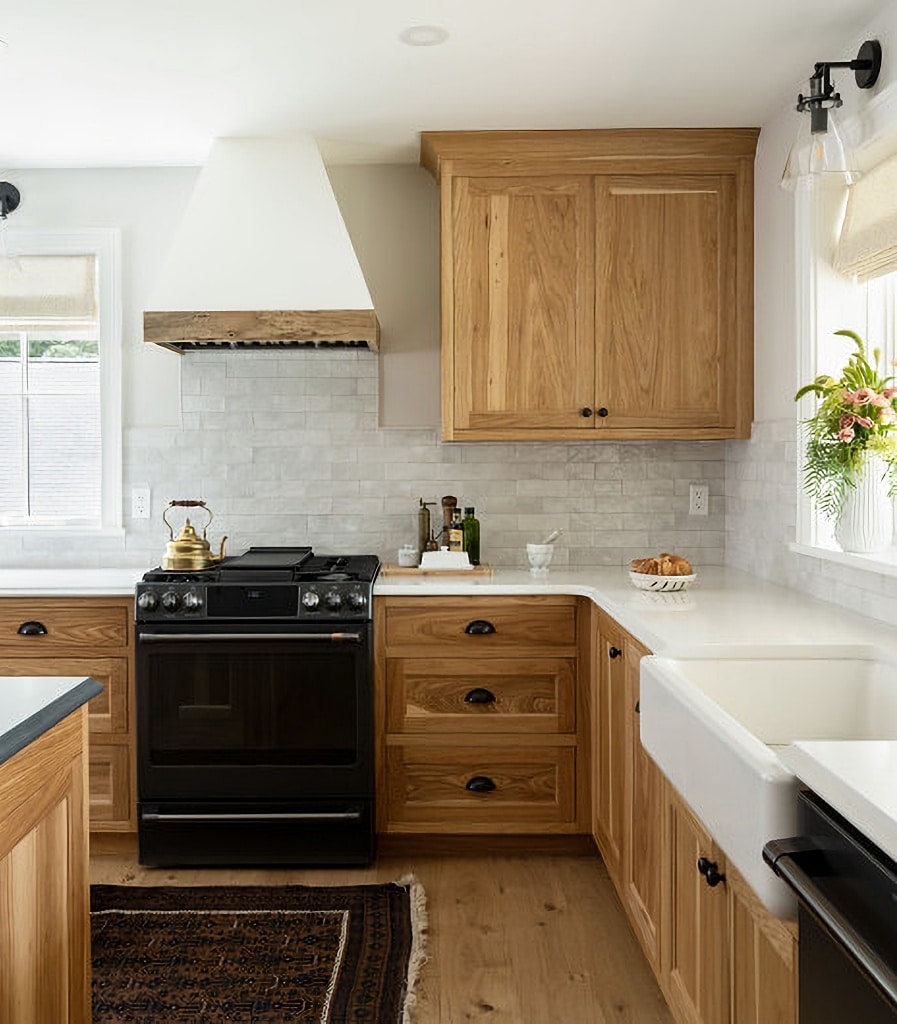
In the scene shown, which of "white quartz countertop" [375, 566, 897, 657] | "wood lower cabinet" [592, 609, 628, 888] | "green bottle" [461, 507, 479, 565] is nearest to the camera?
"white quartz countertop" [375, 566, 897, 657]

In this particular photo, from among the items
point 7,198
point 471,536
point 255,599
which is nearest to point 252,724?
point 255,599

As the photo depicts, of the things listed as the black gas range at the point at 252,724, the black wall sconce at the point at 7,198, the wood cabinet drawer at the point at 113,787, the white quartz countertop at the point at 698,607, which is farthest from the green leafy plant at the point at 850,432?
the black wall sconce at the point at 7,198

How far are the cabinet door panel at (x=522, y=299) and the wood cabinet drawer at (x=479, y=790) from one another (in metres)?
1.13

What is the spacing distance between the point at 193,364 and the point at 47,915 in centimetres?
263

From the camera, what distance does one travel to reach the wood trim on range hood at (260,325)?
3406 millimetres

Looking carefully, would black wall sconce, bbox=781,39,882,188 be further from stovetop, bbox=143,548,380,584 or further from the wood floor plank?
the wood floor plank

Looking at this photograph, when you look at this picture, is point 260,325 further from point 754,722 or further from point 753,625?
point 754,722

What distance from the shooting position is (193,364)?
12.9ft

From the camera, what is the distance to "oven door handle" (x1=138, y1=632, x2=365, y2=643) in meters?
3.28

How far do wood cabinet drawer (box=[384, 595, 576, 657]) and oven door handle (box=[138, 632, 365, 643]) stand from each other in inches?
6.3

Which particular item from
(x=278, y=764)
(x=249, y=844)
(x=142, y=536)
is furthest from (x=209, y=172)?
(x=249, y=844)

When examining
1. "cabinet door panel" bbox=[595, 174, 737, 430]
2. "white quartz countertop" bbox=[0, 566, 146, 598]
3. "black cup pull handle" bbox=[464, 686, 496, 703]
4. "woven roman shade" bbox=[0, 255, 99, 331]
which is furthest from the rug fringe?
"woven roman shade" bbox=[0, 255, 99, 331]

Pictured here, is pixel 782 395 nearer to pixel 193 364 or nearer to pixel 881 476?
pixel 881 476

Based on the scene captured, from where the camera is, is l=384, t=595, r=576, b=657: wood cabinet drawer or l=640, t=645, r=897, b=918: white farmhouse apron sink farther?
l=384, t=595, r=576, b=657: wood cabinet drawer
